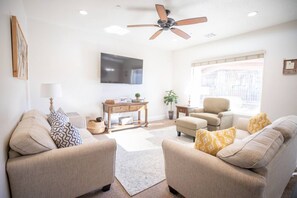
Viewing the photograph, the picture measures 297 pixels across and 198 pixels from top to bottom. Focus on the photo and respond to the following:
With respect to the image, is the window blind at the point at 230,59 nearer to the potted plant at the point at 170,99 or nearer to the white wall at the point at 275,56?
the white wall at the point at 275,56

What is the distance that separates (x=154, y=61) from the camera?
499cm

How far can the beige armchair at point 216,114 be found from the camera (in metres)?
3.36

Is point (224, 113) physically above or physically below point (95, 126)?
above

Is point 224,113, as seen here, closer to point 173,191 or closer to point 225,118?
point 225,118

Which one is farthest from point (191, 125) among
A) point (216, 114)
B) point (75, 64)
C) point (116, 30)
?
point (75, 64)

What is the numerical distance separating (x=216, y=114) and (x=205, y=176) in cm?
297

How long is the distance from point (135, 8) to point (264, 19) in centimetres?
253

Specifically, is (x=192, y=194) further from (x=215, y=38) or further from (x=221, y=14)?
(x=215, y=38)

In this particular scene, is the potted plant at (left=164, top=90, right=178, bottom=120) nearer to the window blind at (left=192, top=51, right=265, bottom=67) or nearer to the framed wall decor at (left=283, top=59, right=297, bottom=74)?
the window blind at (left=192, top=51, right=265, bottom=67)

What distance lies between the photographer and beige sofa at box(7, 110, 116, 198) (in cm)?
110

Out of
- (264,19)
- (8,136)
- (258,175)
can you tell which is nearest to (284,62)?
(264,19)

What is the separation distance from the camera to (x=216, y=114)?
3781mm

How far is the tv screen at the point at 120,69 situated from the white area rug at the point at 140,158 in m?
1.50

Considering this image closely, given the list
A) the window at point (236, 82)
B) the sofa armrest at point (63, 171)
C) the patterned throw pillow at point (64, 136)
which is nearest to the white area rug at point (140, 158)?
the sofa armrest at point (63, 171)
